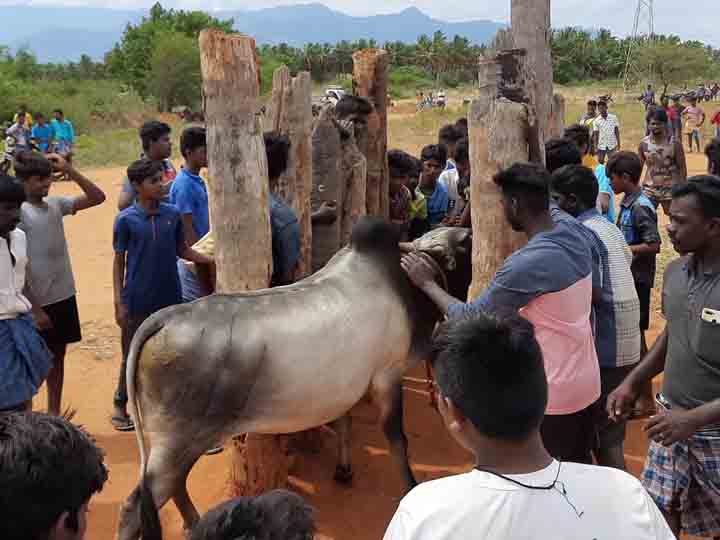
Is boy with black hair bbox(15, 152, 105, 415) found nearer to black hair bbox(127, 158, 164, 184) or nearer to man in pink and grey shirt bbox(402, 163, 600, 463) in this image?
black hair bbox(127, 158, 164, 184)

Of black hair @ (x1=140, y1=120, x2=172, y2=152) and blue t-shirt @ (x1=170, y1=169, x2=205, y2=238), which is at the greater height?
black hair @ (x1=140, y1=120, x2=172, y2=152)

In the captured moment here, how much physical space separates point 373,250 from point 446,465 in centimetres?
166

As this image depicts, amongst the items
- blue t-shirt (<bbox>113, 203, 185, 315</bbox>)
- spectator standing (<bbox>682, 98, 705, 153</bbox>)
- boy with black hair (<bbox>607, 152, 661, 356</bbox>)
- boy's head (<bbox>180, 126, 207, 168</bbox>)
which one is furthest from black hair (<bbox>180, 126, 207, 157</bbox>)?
spectator standing (<bbox>682, 98, 705, 153</bbox>)

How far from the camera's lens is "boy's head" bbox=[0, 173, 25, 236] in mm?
3711

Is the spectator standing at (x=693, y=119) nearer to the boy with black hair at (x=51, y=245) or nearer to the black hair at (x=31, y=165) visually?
the boy with black hair at (x=51, y=245)

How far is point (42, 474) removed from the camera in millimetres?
1541

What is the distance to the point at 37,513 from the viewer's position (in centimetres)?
151

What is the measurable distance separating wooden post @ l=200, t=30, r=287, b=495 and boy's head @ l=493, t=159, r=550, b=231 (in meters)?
1.48

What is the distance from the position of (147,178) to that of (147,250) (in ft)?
1.57

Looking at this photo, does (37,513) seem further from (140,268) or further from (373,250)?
(140,268)

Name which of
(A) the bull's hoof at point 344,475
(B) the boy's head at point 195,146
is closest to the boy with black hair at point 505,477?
(A) the bull's hoof at point 344,475

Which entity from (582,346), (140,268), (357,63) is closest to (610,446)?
(582,346)

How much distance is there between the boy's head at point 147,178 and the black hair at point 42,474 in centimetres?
331

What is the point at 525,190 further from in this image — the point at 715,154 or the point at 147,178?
the point at 715,154
